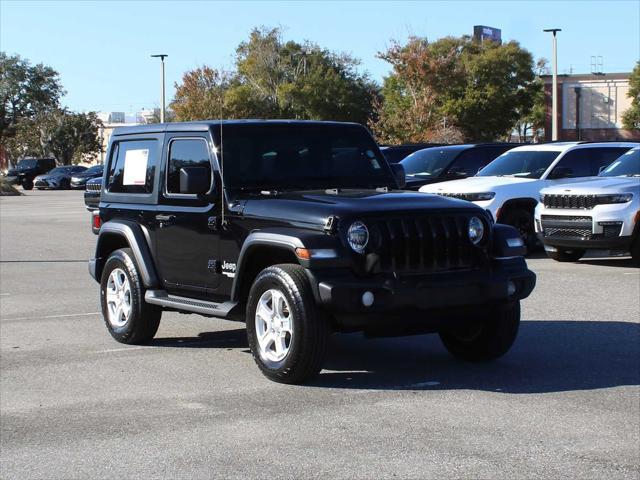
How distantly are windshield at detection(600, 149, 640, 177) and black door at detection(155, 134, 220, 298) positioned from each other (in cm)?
916

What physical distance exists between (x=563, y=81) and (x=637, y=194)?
252ft

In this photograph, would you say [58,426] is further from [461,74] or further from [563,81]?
[563,81]

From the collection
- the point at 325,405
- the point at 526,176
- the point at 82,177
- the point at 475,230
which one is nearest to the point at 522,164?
the point at 526,176

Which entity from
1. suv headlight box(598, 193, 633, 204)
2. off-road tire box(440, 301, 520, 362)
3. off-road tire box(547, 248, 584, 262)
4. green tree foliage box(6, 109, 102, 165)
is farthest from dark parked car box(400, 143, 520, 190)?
green tree foliage box(6, 109, 102, 165)

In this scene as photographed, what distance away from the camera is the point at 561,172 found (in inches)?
693

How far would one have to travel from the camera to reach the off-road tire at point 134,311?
9.41 metres

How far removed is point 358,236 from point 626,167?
10141 millimetres

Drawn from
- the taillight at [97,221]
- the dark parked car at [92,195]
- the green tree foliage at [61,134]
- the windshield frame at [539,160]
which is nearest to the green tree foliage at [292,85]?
the green tree foliage at [61,134]

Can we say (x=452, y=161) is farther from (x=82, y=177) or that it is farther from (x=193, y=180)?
(x=82, y=177)

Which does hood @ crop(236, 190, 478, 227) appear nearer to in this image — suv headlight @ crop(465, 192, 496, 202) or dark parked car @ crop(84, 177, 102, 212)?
suv headlight @ crop(465, 192, 496, 202)

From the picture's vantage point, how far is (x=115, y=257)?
9.73 meters

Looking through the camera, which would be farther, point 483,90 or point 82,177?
point 483,90

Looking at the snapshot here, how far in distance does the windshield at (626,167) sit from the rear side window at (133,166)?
8911 mm

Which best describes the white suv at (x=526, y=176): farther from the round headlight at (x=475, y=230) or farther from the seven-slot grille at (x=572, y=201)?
the round headlight at (x=475, y=230)
